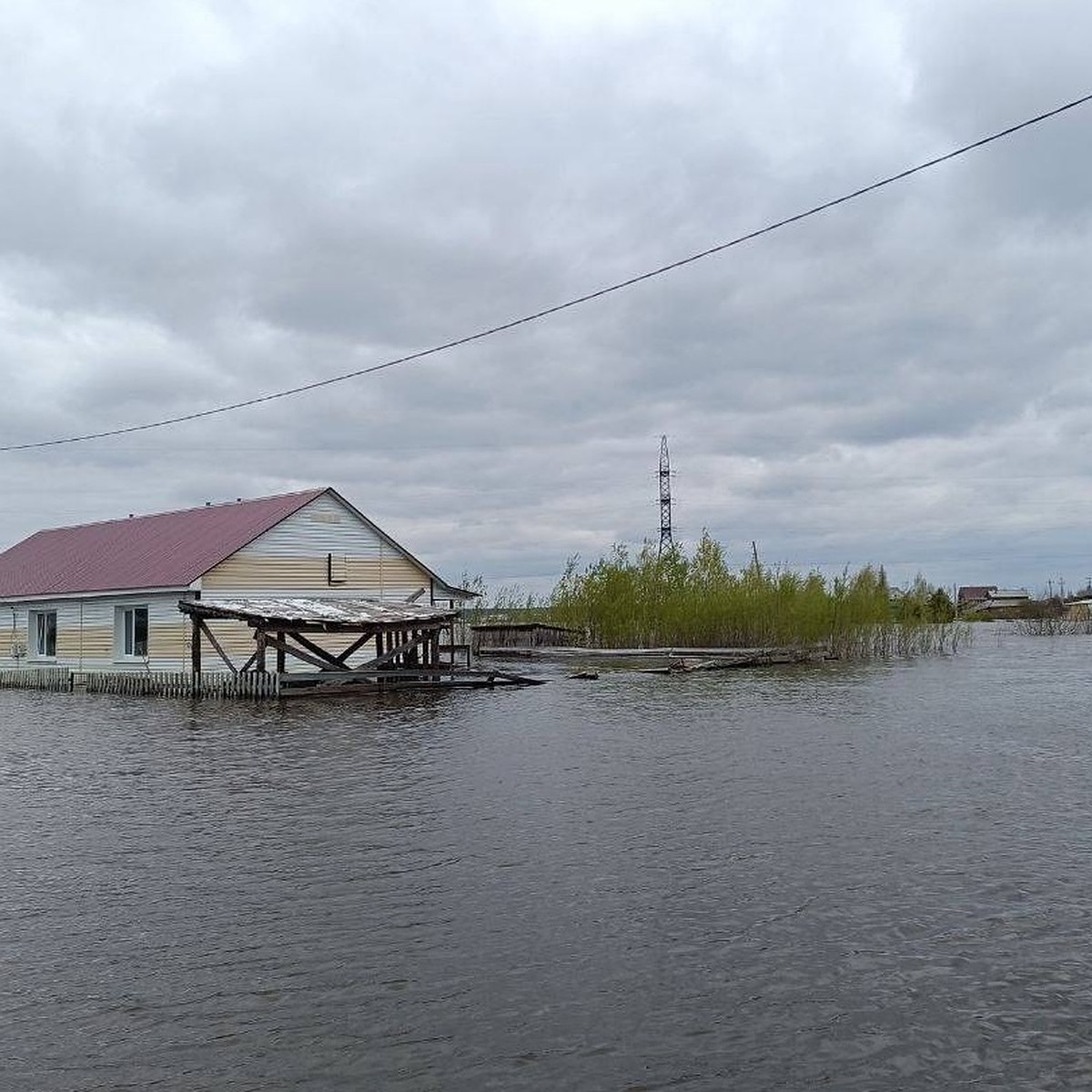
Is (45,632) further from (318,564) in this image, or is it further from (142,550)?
(318,564)

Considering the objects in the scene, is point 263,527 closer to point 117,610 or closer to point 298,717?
point 117,610

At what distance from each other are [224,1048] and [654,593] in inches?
1603

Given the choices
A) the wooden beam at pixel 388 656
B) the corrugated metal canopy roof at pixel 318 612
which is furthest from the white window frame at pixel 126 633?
the wooden beam at pixel 388 656

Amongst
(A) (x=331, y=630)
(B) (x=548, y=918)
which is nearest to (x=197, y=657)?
(A) (x=331, y=630)

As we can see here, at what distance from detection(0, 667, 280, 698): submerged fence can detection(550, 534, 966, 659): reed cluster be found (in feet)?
69.0

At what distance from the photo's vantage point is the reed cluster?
42.4 metres

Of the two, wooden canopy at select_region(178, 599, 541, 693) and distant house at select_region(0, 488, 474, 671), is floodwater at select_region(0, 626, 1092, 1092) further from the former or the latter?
distant house at select_region(0, 488, 474, 671)

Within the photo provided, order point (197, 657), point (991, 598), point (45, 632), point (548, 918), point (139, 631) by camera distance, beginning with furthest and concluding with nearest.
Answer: point (991, 598), point (45, 632), point (139, 631), point (197, 657), point (548, 918)

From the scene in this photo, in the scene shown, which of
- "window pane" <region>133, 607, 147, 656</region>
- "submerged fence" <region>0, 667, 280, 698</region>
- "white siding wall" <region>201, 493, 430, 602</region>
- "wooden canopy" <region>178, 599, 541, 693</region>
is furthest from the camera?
"window pane" <region>133, 607, 147, 656</region>

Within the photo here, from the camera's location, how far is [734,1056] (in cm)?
596

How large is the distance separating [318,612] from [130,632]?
25.4ft

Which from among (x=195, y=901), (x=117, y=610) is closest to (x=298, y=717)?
(x=117, y=610)

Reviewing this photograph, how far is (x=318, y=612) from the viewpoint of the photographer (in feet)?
87.6

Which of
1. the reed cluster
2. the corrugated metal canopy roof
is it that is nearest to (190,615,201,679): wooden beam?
the corrugated metal canopy roof
